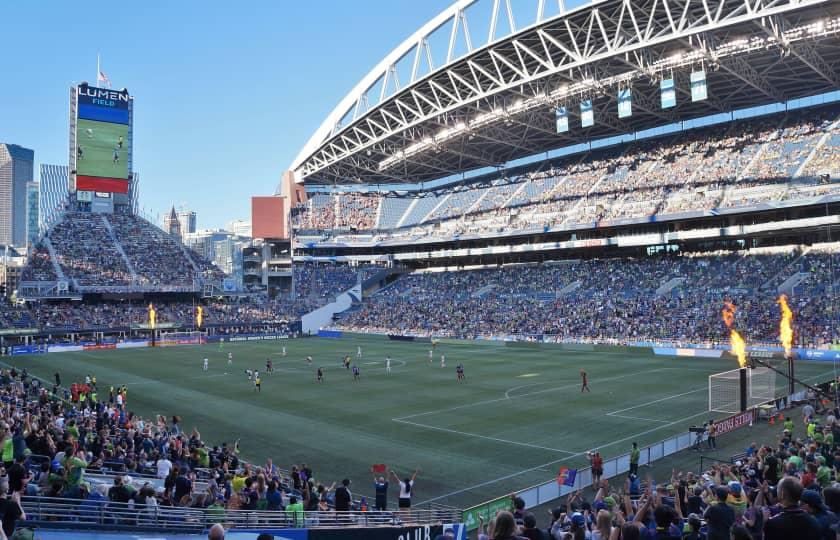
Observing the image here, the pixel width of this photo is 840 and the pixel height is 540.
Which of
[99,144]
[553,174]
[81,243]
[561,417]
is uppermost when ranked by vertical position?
[99,144]

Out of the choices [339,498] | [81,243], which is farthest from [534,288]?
[339,498]

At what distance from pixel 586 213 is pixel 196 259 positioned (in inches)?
2180

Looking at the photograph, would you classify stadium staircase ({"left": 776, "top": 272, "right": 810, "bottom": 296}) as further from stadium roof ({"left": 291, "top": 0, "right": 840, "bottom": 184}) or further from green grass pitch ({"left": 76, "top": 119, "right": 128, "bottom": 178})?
green grass pitch ({"left": 76, "top": 119, "right": 128, "bottom": 178})

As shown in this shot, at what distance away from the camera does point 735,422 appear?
1029 inches

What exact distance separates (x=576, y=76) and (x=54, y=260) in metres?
64.5

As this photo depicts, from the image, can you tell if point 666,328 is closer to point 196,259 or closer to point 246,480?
point 246,480

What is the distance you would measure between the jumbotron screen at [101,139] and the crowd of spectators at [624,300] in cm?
3957

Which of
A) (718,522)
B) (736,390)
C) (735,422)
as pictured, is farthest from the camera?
(736,390)

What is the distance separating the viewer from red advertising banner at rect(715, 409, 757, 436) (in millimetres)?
25134

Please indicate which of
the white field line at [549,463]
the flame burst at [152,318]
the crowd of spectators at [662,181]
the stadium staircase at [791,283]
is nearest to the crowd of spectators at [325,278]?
the crowd of spectators at [662,181]

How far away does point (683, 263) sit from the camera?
68.6 m

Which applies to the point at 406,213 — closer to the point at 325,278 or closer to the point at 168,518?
the point at 325,278

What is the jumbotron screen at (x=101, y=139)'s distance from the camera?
289 feet

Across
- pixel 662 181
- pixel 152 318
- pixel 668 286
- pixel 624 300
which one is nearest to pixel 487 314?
pixel 624 300
